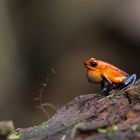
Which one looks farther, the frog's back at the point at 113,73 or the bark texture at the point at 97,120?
the frog's back at the point at 113,73

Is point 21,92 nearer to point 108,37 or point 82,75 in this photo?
point 82,75

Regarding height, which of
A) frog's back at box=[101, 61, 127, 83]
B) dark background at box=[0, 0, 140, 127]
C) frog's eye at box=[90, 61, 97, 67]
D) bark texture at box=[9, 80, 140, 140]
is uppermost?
dark background at box=[0, 0, 140, 127]

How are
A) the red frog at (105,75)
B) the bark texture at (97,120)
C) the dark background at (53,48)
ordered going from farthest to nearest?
the dark background at (53,48), the red frog at (105,75), the bark texture at (97,120)

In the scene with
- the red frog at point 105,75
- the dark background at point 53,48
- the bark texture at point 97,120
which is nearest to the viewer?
the bark texture at point 97,120

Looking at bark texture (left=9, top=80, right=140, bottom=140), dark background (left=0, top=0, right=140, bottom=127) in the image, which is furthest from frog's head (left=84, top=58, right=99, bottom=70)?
dark background (left=0, top=0, right=140, bottom=127)

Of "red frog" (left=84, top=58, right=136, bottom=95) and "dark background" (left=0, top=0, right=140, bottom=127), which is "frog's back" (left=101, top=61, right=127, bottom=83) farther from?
"dark background" (left=0, top=0, right=140, bottom=127)

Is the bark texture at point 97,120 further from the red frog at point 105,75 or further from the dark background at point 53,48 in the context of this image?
the dark background at point 53,48

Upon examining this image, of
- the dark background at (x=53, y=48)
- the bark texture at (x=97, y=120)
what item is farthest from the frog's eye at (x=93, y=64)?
the dark background at (x=53, y=48)
